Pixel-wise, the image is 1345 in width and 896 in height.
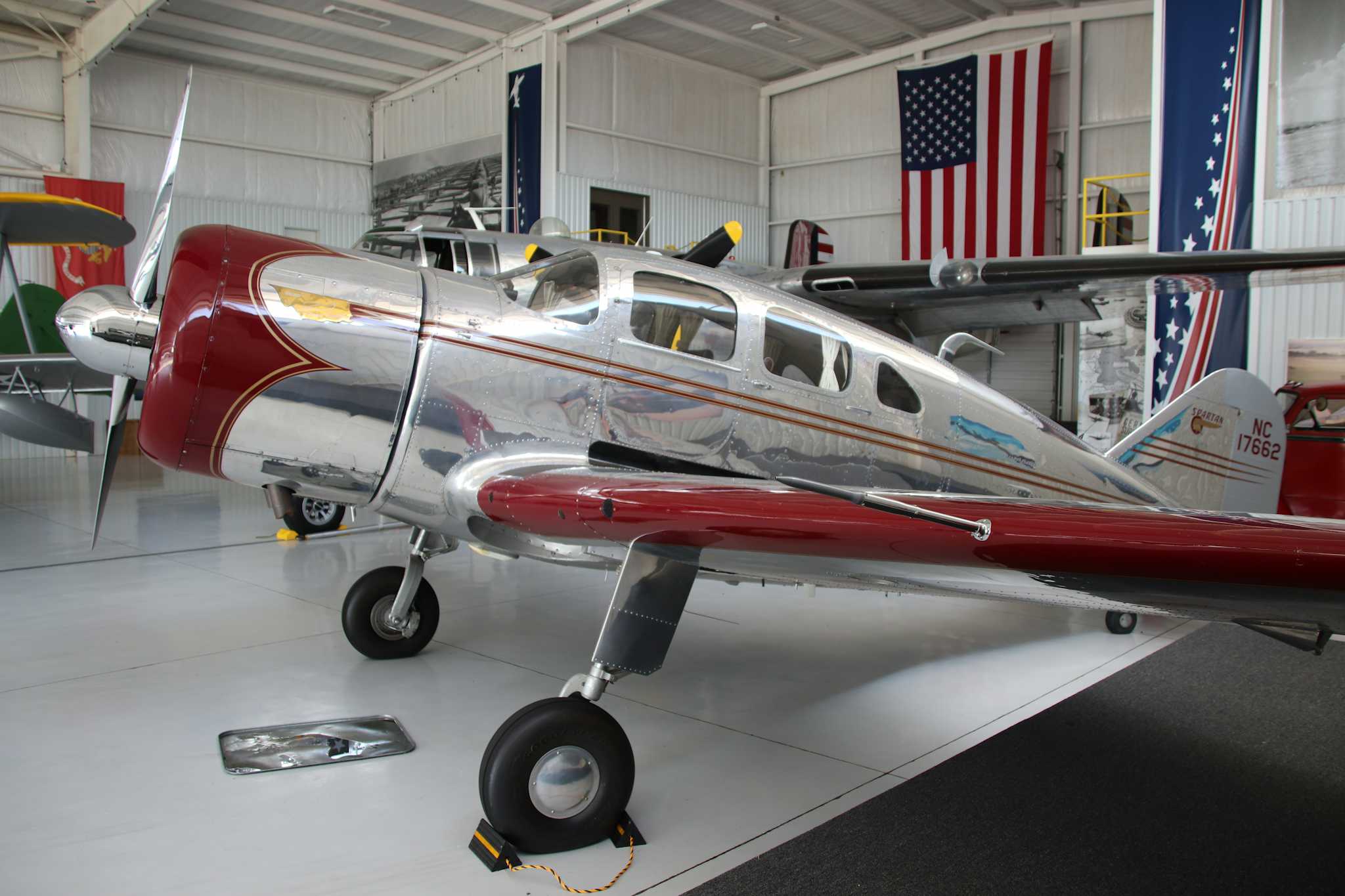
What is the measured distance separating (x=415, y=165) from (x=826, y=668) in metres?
18.2

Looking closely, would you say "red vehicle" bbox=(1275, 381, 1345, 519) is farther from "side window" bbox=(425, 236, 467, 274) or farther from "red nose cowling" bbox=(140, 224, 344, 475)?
"red nose cowling" bbox=(140, 224, 344, 475)

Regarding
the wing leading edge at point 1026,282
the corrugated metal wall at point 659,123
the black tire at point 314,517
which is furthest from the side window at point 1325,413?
the corrugated metal wall at point 659,123

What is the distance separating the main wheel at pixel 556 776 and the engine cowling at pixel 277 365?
3.73 feet

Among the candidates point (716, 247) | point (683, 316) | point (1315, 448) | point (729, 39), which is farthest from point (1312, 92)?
point (729, 39)

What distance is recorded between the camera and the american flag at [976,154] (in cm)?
1645

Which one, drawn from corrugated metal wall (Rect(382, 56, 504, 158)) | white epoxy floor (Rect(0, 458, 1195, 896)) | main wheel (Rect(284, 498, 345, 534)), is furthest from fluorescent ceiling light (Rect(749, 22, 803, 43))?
white epoxy floor (Rect(0, 458, 1195, 896))

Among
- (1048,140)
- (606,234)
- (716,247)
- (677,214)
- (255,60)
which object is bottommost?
(716,247)

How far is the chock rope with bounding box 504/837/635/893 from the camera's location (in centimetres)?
250

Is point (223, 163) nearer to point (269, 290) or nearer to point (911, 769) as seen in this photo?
point (269, 290)

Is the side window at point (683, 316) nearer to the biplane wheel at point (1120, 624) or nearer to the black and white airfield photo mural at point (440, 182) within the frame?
the biplane wheel at point (1120, 624)

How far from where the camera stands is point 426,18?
53.9 ft

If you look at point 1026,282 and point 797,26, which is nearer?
point 1026,282

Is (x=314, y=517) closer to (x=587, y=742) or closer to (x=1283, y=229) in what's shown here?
(x=587, y=742)

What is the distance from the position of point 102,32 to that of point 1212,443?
687 inches
